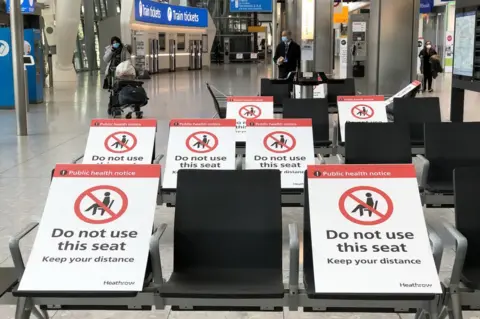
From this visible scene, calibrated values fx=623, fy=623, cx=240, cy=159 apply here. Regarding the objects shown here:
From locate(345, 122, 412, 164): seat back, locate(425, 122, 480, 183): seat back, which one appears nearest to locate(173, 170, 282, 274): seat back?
locate(345, 122, 412, 164): seat back

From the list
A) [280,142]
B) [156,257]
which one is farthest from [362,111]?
[156,257]

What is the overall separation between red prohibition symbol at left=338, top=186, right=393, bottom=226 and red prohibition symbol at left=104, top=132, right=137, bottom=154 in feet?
8.69

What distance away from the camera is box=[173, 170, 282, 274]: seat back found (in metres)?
3.13

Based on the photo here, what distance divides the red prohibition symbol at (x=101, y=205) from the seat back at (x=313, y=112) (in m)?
3.72

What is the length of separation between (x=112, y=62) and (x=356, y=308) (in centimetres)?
1212

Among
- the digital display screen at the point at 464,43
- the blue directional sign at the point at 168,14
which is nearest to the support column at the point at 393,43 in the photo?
the digital display screen at the point at 464,43

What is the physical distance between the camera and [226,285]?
289cm

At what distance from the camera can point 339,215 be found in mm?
2914

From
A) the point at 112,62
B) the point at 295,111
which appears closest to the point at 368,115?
the point at 295,111

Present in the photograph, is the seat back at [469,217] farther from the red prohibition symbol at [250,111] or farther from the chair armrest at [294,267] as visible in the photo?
the red prohibition symbol at [250,111]

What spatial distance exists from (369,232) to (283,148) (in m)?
2.18

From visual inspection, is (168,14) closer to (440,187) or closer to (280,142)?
(280,142)

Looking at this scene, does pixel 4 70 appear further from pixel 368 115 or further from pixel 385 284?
pixel 385 284

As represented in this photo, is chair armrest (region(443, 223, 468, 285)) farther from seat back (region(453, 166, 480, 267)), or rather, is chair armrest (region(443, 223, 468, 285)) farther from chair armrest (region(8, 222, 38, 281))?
chair armrest (region(8, 222, 38, 281))
